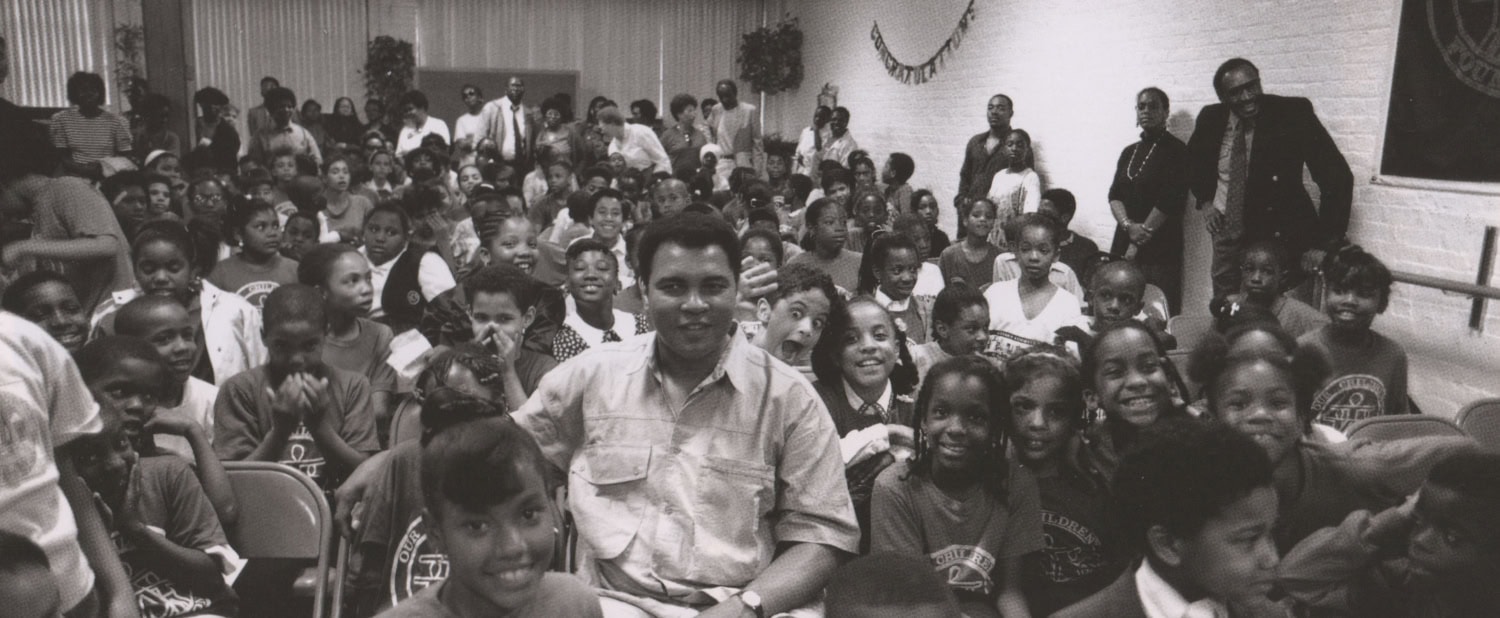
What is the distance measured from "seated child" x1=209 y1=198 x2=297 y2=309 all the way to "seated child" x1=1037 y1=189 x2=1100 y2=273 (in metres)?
3.77

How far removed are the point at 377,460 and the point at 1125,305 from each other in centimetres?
264

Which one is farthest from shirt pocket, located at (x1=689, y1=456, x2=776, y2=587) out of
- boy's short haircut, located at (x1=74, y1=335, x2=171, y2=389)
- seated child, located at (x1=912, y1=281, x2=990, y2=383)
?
seated child, located at (x1=912, y1=281, x2=990, y2=383)

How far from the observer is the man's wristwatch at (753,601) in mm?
1895

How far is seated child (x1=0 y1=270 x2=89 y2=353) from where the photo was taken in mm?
3127

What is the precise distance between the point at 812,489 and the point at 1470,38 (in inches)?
146

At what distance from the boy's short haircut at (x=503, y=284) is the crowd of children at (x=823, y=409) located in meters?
0.01

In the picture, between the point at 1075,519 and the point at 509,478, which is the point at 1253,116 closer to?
the point at 1075,519

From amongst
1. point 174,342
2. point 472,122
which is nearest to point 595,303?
point 174,342

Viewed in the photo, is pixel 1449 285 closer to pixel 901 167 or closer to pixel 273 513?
pixel 273 513

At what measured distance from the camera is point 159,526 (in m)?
2.44

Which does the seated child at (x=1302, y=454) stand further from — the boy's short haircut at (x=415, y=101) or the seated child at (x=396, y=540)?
the boy's short haircut at (x=415, y=101)

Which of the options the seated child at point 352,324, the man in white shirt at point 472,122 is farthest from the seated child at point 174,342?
the man in white shirt at point 472,122

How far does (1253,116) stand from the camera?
5.37m

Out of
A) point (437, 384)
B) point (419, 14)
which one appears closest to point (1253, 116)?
point (437, 384)
